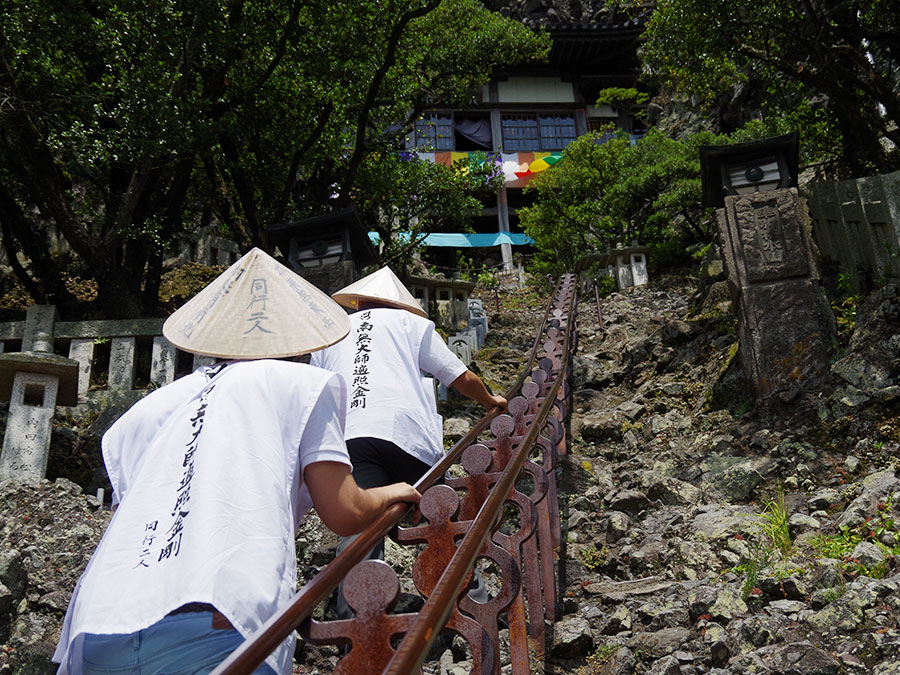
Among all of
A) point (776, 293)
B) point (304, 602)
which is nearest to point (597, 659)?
point (304, 602)

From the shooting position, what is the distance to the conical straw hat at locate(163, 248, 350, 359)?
6.49 feet

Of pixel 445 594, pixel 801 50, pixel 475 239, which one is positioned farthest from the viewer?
pixel 475 239

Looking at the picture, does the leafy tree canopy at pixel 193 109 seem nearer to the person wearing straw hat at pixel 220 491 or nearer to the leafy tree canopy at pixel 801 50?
the leafy tree canopy at pixel 801 50

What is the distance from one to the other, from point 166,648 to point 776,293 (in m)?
6.57

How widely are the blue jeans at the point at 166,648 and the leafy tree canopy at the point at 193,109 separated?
7.48 metres

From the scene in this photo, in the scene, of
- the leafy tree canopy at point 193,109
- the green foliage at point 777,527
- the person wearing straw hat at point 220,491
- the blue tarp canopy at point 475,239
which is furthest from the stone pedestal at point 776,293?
the blue tarp canopy at point 475,239

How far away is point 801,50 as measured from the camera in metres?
8.59

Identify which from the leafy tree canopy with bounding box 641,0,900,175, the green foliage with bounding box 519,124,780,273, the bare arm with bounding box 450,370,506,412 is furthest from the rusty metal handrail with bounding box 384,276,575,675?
the green foliage with bounding box 519,124,780,273

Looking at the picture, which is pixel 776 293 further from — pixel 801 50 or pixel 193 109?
pixel 193 109

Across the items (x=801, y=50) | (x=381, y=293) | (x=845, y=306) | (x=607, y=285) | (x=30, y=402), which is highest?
(x=801, y=50)

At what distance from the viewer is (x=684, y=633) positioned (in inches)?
134

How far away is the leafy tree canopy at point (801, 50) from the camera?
325 inches

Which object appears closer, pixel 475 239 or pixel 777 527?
pixel 777 527

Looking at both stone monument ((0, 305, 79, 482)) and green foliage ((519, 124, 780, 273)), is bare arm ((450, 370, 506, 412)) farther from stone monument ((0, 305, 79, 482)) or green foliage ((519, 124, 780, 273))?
green foliage ((519, 124, 780, 273))
